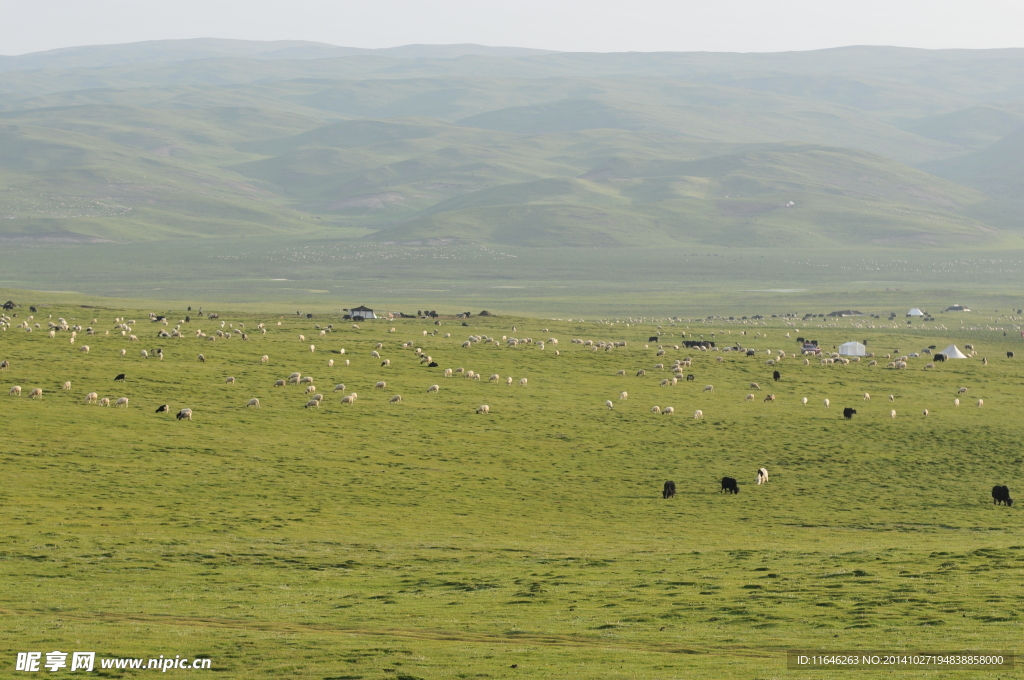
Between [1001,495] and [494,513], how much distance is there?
19671 mm

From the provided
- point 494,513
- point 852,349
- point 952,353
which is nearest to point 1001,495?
point 494,513

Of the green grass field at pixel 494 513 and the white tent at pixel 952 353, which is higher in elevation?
the white tent at pixel 952 353

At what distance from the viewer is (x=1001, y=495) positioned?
146 feet

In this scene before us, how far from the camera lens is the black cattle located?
4444 centimetres

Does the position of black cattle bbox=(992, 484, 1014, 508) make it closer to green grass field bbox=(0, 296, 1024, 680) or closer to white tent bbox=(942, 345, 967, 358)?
green grass field bbox=(0, 296, 1024, 680)

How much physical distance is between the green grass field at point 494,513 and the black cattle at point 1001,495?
705 mm

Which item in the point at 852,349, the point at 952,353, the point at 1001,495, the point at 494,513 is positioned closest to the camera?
the point at 494,513

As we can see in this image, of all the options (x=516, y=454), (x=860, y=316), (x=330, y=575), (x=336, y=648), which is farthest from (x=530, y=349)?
(x=860, y=316)

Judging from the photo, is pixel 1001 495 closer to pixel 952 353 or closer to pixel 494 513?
pixel 494 513

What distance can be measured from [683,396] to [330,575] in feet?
123

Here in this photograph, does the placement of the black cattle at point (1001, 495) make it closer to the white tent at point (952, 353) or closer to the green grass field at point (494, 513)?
the green grass field at point (494, 513)

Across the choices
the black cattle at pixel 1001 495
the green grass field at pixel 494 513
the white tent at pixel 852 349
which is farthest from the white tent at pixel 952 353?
the black cattle at pixel 1001 495

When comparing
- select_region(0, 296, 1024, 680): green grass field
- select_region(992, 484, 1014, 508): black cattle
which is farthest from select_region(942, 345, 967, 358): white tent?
select_region(992, 484, 1014, 508): black cattle

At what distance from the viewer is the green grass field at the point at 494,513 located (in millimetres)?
22781
